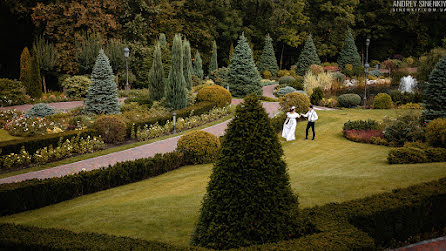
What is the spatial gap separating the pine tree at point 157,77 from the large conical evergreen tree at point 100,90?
2699 millimetres

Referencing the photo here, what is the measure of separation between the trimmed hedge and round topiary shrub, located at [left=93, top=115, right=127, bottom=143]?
0.75m

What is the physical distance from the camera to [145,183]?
1154 centimetres

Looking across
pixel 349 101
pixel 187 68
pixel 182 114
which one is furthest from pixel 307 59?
pixel 182 114

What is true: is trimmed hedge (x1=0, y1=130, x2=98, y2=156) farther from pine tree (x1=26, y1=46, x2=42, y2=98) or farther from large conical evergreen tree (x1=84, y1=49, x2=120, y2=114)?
pine tree (x1=26, y1=46, x2=42, y2=98)

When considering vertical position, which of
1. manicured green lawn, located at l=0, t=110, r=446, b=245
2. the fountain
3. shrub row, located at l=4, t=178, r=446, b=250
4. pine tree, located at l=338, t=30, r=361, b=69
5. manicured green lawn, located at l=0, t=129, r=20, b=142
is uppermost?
pine tree, located at l=338, t=30, r=361, b=69

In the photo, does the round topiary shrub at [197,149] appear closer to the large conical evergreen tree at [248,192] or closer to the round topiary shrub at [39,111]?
the large conical evergreen tree at [248,192]

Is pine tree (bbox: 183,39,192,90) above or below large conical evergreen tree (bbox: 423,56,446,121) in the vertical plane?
above

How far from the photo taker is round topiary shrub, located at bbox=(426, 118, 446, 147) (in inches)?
498

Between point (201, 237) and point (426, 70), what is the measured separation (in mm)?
27306

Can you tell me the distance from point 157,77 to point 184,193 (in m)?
13.8

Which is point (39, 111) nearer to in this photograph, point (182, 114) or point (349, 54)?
point (182, 114)

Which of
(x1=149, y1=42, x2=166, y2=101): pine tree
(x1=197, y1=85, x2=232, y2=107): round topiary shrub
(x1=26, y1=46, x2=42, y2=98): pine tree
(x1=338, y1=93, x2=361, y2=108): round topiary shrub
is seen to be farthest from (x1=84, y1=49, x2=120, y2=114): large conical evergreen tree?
(x1=338, y1=93, x2=361, y2=108): round topiary shrub

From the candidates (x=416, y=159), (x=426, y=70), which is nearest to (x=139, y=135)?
(x=416, y=159)

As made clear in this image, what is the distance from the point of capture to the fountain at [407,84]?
28562mm
